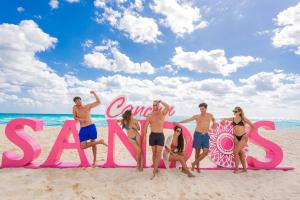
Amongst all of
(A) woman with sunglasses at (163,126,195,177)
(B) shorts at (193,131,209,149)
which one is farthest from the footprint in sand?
(B) shorts at (193,131,209,149)

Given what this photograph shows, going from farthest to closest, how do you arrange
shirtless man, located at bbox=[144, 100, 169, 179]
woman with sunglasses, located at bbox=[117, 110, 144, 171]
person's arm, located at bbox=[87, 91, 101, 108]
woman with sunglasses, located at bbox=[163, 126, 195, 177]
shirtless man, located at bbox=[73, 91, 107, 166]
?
person's arm, located at bbox=[87, 91, 101, 108] → shirtless man, located at bbox=[73, 91, 107, 166] → woman with sunglasses, located at bbox=[117, 110, 144, 171] → woman with sunglasses, located at bbox=[163, 126, 195, 177] → shirtless man, located at bbox=[144, 100, 169, 179]

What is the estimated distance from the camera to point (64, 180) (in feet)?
20.3

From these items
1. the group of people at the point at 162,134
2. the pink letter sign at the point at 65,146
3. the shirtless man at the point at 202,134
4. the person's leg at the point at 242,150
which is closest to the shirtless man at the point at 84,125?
the group of people at the point at 162,134

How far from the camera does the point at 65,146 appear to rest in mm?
7520

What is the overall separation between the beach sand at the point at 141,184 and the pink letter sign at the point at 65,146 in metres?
0.32

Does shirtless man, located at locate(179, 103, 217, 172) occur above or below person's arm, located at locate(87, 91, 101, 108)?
below

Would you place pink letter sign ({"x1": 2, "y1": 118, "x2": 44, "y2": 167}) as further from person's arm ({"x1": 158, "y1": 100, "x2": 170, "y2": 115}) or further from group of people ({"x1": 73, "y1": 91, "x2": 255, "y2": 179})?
person's arm ({"x1": 158, "y1": 100, "x2": 170, "y2": 115})

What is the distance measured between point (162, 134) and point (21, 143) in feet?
13.4

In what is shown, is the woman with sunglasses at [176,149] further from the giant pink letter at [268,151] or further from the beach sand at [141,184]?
the giant pink letter at [268,151]

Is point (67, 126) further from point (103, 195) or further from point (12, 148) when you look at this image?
point (12, 148)

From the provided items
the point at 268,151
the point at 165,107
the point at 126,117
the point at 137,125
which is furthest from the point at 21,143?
the point at 268,151

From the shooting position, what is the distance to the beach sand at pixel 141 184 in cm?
547

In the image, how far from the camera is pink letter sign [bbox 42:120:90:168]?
7.30 m

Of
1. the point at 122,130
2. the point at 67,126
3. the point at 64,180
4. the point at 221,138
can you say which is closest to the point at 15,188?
the point at 64,180
